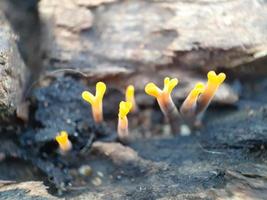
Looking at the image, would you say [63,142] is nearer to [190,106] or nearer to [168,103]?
[168,103]

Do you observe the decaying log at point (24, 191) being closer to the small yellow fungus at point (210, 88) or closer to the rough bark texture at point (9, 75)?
the rough bark texture at point (9, 75)

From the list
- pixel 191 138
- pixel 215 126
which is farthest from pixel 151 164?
pixel 215 126

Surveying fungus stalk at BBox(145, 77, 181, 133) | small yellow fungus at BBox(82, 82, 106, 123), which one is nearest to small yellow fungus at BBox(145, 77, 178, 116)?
fungus stalk at BBox(145, 77, 181, 133)

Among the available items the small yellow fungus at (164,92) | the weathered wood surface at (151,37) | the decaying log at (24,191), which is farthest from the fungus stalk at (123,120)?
the decaying log at (24,191)

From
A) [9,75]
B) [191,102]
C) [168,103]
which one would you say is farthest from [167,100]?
[9,75]

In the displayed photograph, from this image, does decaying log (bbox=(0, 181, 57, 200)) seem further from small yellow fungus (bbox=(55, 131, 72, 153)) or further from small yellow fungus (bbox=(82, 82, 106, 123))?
small yellow fungus (bbox=(82, 82, 106, 123))

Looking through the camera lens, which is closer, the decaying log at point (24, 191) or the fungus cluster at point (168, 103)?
the decaying log at point (24, 191)

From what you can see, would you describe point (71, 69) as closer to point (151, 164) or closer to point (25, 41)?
point (25, 41)
